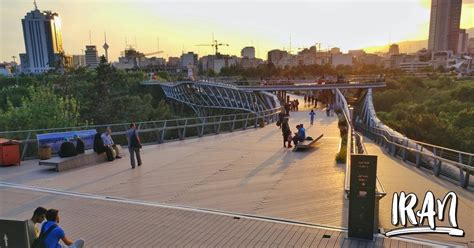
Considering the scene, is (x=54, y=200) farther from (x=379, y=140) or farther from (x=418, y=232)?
(x=379, y=140)

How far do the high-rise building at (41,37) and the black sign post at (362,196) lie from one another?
110 metres

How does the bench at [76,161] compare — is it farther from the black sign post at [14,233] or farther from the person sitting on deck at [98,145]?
the black sign post at [14,233]

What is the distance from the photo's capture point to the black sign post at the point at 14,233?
4.63 meters

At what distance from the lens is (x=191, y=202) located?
789 cm

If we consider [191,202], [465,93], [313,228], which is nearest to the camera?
[313,228]

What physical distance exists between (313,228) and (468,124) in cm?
3729

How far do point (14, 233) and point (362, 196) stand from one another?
4.94m

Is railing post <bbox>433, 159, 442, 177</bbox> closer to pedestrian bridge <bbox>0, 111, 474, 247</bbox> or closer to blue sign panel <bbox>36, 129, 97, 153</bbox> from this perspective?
pedestrian bridge <bbox>0, 111, 474, 247</bbox>

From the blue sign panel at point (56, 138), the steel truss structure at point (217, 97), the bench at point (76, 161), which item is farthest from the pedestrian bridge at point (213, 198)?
the steel truss structure at point (217, 97)

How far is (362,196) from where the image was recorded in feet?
18.4

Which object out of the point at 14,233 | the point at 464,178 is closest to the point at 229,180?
the point at 14,233

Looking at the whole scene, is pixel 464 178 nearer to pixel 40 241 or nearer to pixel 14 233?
pixel 40 241

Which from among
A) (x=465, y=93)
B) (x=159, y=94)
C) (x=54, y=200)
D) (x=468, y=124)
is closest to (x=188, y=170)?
(x=54, y=200)

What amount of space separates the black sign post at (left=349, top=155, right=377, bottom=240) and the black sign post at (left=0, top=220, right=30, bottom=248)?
4652 millimetres
